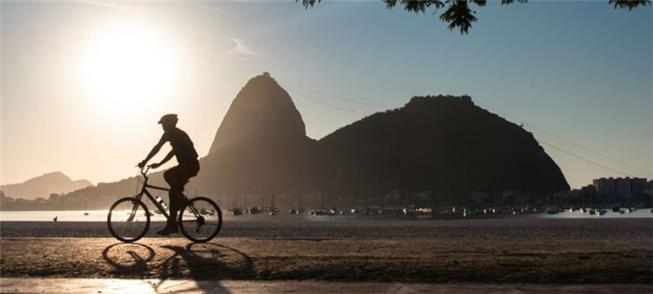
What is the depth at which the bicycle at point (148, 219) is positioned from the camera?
41.6 ft

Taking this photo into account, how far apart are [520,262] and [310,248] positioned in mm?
3961

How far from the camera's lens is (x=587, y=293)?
25.7 ft

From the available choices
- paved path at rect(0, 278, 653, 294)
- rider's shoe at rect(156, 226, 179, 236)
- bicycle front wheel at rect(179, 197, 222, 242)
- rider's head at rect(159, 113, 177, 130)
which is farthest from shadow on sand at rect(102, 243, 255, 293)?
rider's head at rect(159, 113, 177, 130)

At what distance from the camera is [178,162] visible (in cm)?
1248

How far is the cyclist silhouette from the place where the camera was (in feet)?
40.5

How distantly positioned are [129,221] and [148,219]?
1.01 m

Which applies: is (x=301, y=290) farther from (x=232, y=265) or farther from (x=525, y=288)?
(x=525, y=288)

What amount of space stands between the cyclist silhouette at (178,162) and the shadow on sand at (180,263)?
899 millimetres

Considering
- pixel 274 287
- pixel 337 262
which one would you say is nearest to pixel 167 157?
pixel 337 262

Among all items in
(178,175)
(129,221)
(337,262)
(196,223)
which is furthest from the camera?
(129,221)

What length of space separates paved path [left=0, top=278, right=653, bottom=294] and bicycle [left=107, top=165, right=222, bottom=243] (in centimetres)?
367

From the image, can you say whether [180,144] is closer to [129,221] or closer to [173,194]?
[173,194]

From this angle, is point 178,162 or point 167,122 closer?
point 178,162

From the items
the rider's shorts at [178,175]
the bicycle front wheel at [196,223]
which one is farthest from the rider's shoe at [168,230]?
the rider's shorts at [178,175]
